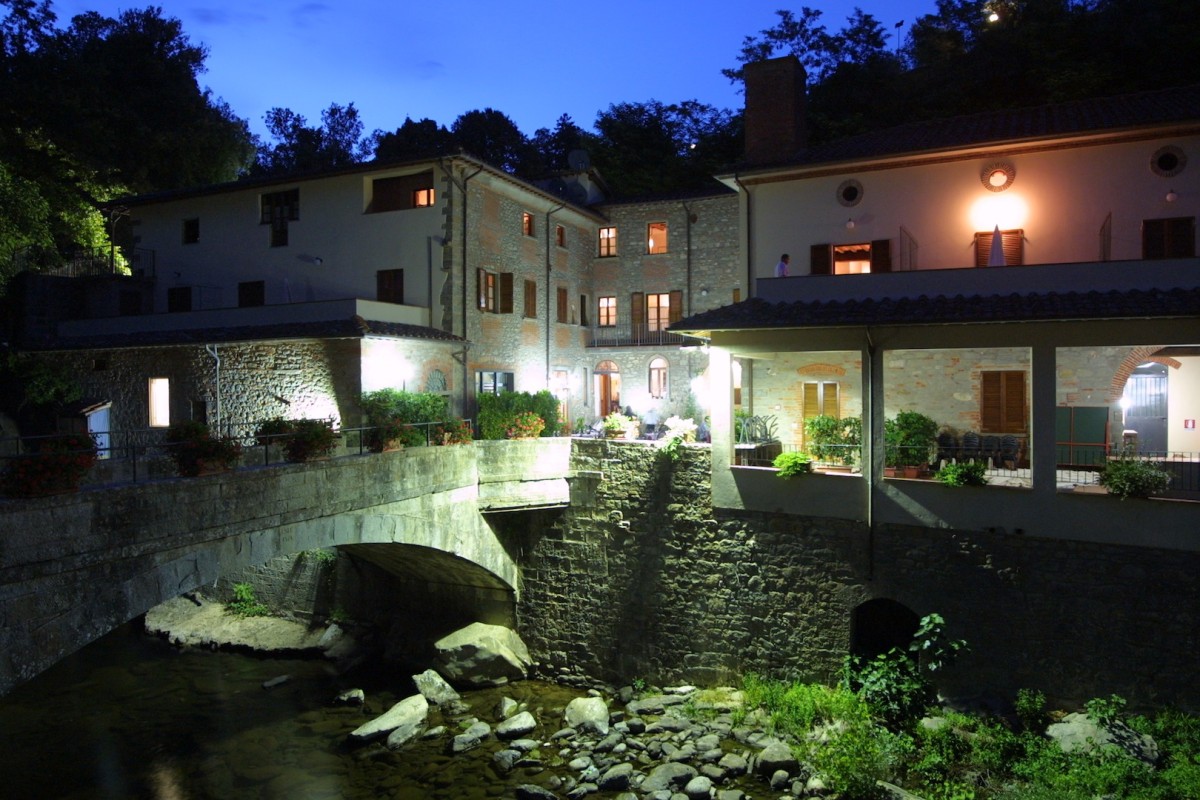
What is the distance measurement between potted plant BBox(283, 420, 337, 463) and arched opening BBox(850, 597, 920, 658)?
423 inches

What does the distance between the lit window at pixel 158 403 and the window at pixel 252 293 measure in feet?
11.5

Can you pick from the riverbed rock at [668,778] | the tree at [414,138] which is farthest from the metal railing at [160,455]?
the tree at [414,138]

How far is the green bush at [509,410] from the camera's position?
20406mm

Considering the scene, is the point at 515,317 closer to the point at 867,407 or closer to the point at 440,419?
the point at 440,419

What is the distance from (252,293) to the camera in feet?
83.0

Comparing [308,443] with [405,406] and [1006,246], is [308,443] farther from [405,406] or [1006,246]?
[1006,246]

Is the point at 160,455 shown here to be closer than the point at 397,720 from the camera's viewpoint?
No

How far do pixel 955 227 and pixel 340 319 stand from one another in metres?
15.0

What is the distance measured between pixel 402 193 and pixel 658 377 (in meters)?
11.6

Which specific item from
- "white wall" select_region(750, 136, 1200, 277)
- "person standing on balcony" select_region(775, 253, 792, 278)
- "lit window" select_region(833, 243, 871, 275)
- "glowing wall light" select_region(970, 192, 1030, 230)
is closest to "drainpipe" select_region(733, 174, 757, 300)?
"white wall" select_region(750, 136, 1200, 277)

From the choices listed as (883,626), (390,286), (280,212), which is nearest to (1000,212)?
(883,626)

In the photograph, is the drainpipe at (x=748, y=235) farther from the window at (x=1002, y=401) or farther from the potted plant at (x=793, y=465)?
the window at (x=1002, y=401)

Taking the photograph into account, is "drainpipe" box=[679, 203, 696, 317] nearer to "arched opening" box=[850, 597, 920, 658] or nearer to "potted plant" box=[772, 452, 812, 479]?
"potted plant" box=[772, 452, 812, 479]

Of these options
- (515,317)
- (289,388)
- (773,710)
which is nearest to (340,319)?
(289,388)
